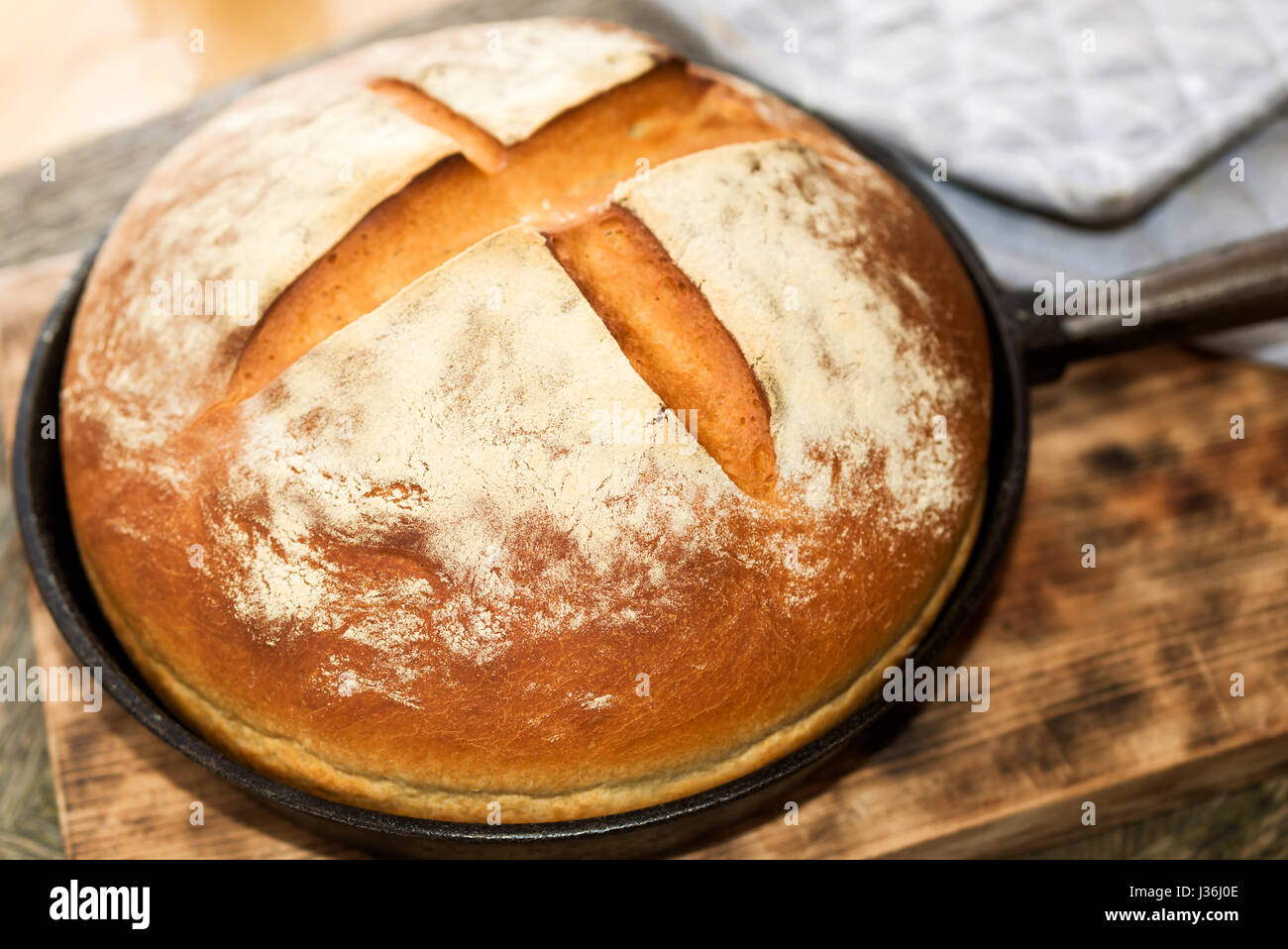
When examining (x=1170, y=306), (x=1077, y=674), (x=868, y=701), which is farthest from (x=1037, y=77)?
(x=868, y=701)

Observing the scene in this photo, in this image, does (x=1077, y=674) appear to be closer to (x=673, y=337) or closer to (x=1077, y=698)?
(x=1077, y=698)

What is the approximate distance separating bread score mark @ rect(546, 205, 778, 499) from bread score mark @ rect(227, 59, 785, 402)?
0.15ft

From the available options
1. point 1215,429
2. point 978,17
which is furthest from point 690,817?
point 978,17

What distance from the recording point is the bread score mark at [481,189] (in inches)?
39.9

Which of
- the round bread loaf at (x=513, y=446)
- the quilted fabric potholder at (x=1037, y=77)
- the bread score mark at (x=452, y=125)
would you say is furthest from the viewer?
the quilted fabric potholder at (x=1037, y=77)

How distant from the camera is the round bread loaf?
93 cm

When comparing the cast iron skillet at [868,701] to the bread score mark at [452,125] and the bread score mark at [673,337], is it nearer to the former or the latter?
the bread score mark at [673,337]

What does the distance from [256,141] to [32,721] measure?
30.8 inches

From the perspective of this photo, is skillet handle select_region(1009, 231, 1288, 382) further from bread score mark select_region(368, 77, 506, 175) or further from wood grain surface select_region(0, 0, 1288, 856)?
bread score mark select_region(368, 77, 506, 175)

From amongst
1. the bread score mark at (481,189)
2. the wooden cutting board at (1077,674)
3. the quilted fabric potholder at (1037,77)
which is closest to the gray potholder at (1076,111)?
the quilted fabric potholder at (1037,77)

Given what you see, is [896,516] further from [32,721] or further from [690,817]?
[32,721]

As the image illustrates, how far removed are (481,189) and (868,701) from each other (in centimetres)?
62

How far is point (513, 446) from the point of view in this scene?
3.04 ft

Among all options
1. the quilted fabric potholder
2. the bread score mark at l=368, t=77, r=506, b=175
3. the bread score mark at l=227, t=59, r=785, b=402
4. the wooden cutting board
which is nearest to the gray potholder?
→ the quilted fabric potholder
